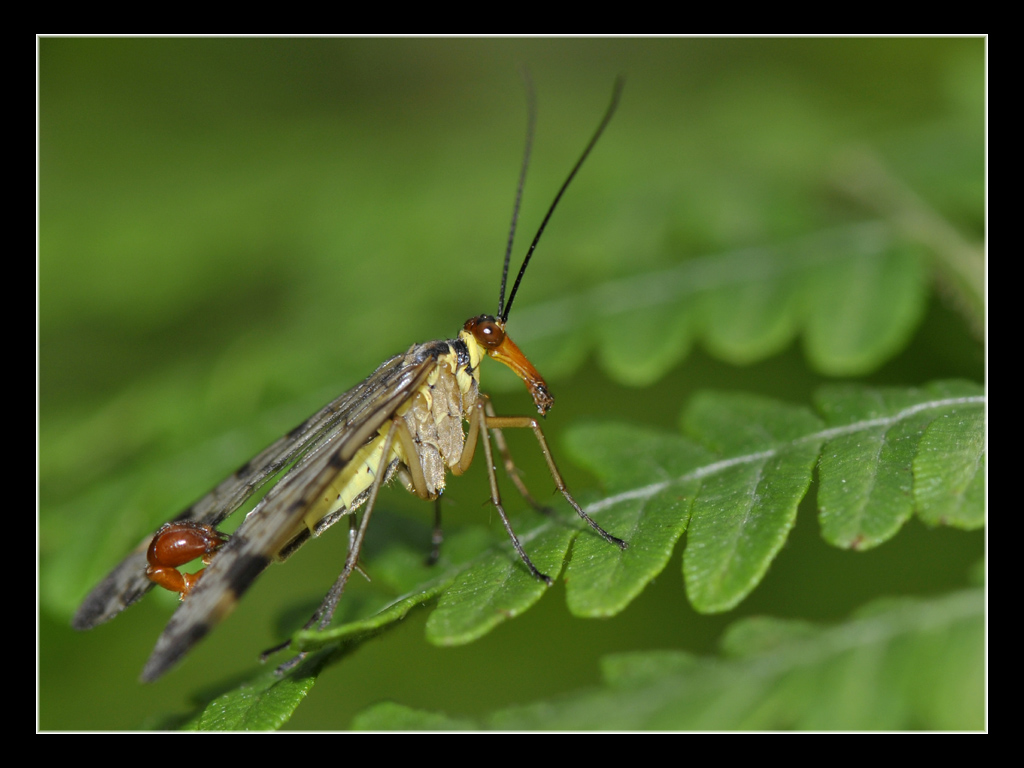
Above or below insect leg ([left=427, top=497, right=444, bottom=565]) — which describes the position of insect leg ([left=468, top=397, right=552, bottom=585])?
above

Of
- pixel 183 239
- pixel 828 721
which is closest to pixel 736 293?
pixel 828 721

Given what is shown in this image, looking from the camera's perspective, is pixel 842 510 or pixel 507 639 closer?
pixel 842 510

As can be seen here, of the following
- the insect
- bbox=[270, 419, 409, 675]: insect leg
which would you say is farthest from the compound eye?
bbox=[270, 419, 409, 675]: insect leg

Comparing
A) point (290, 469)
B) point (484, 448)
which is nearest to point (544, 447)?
point (484, 448)

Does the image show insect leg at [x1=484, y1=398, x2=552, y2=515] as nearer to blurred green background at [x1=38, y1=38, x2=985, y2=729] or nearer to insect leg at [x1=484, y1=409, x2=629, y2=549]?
insect leg at [x1=484, y1=409, x2=629, y2=549]

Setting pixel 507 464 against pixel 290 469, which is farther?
pixel 507 464

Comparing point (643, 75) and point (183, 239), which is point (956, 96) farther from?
point (183, 239)

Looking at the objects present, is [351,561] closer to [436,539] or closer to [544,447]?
[436,539]
